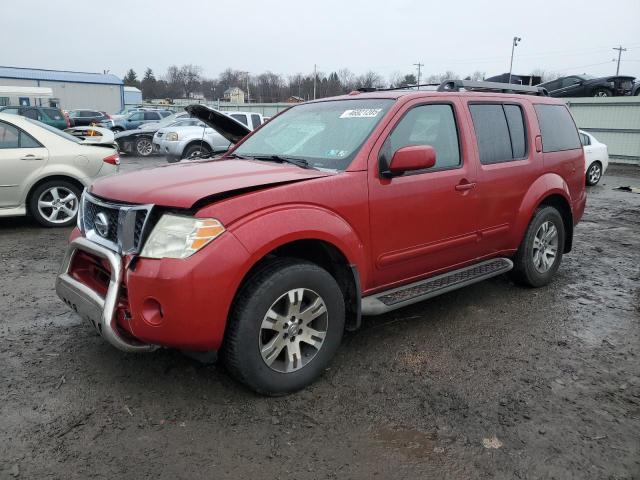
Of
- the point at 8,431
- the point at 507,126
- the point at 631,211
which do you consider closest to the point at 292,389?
the point at 8,431

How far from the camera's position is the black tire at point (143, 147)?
19094 millimetres

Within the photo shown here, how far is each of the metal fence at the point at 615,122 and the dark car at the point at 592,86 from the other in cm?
183

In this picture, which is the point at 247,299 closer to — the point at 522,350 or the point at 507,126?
the point at 522,350

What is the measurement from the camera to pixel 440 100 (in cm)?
406

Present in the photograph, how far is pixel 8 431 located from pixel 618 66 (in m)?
92.9

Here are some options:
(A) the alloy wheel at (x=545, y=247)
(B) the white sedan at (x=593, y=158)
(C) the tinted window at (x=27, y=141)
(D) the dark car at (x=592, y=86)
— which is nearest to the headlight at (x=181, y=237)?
(A) the alloy wheel at (x=545, y=247)

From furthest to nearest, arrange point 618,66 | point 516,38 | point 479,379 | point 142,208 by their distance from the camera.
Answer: point 618,66, point 516,38, point 479,379, point 142,208

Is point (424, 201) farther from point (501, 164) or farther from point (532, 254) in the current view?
point (532, 254)

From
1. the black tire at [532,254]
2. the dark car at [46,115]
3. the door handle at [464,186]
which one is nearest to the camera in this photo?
the door handle at [464,186]

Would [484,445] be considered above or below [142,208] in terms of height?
below

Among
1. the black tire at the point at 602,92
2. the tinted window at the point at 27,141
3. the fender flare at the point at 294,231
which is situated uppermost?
the black tire at the point at 602,92

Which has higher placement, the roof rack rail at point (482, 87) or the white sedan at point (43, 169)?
the roof rack rail at point (482, 87)

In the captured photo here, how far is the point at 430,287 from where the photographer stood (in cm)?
385

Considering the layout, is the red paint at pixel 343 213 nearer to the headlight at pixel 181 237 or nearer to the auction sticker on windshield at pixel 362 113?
the headlight at pixel 181 237
